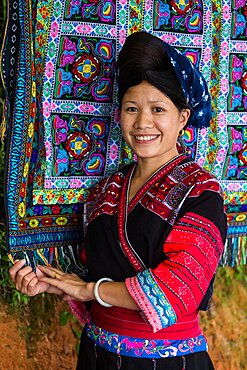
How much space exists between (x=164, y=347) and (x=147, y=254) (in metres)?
0.28

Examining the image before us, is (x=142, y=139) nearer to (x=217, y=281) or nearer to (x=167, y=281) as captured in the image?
(x=167, y=281)

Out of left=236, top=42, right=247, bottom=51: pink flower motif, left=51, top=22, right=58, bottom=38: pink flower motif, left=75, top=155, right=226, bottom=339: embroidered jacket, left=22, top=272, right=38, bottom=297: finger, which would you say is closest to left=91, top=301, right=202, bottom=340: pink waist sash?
left=75, top=155, right=226, bottom=339: embroidered jacket

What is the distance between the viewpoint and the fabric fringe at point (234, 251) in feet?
7.98

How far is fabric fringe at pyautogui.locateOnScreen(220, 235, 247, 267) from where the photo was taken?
2.43 m

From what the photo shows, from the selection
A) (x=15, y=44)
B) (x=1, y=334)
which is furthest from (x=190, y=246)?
(x=1, y=334)

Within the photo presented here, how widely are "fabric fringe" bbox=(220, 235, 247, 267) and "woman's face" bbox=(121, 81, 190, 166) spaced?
619 mm

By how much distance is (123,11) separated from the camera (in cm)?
214

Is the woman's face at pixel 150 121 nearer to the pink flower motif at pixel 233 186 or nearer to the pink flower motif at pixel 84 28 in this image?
the pink flower motif at pixel 84 28

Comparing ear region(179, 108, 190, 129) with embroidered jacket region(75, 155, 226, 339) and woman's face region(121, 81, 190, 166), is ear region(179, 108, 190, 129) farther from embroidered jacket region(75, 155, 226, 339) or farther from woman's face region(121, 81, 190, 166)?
embroidered jacket region(75, 155, 226, 339)

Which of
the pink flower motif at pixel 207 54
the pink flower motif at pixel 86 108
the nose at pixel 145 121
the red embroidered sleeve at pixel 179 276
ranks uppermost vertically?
the pink flower motif at pixel 207 54

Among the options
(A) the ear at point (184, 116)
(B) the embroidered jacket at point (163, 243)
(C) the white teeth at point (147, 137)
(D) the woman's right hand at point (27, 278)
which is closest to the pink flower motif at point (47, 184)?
(B) the embroidered jacket at point (163, 243)

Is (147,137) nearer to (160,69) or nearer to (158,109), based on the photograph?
(158,109)

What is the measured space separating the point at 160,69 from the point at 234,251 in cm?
89

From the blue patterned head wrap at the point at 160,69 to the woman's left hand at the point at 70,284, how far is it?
617 millimetres
